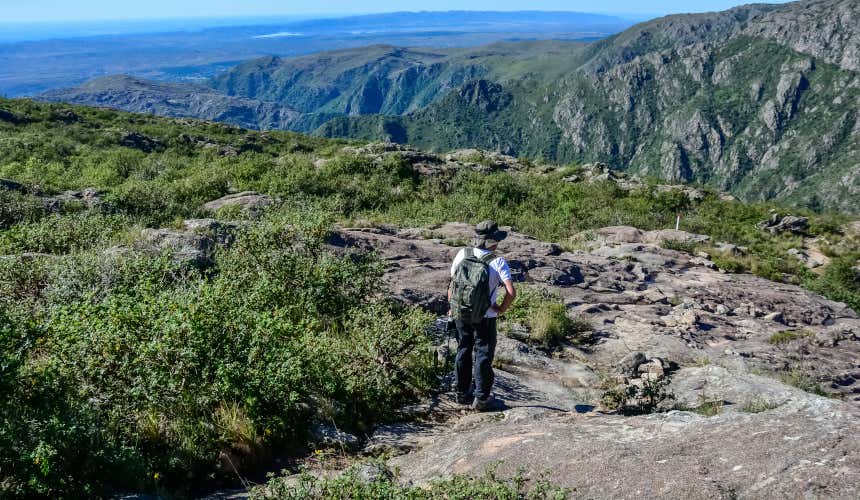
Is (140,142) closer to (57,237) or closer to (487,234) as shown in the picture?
(57,237)

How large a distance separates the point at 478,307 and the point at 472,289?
0.23m

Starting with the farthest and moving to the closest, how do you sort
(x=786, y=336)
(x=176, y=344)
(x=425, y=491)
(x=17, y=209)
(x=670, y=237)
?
(x=670, y=237) < (x=17, y=209) < (x=786, y=336) < (x=176, y=344) < (x=425, y=491)

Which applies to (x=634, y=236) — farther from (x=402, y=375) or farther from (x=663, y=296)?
(x=402, y=375)

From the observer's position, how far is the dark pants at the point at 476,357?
20.9 ft

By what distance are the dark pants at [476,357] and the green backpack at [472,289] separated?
0.59 ft

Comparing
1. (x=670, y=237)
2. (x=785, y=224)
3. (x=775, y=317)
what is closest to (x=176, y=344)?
(x=775, y=317)

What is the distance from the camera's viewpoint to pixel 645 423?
5.24m

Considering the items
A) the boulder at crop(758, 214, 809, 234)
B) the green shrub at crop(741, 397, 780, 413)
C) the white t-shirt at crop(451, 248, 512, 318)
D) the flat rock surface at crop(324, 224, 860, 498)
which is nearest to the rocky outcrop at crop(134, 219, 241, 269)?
the flat rock surface at crop(324, 224, 860, 498)

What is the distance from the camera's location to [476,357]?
21.2 feet

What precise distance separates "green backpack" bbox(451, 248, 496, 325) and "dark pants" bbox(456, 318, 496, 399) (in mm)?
178

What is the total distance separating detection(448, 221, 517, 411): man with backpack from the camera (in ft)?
20.7

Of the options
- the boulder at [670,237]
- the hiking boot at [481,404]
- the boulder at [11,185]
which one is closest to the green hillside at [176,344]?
the boulder at [11,185]

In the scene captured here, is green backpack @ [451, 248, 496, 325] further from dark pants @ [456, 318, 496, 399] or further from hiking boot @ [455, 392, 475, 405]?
hiking boot @ [455, 392, 475, 405]

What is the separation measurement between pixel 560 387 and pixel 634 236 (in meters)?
12.2
